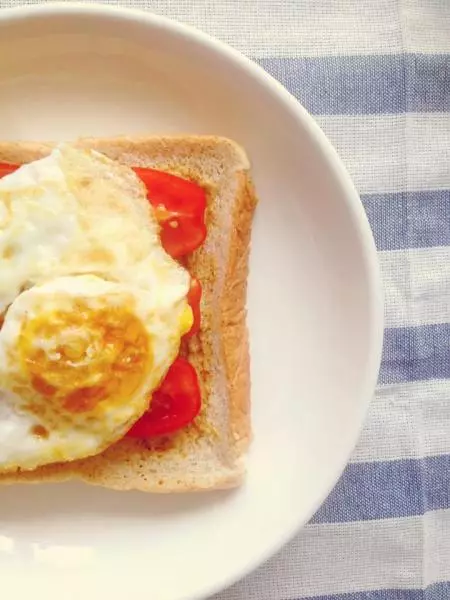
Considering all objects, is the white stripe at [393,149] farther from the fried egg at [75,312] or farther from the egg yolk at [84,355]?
the egg yolk at [84,355]

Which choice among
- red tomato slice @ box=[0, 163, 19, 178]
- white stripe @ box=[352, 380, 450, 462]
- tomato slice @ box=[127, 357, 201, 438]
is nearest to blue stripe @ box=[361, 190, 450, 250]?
white stripe @ box=[352, 380, 450, 462]

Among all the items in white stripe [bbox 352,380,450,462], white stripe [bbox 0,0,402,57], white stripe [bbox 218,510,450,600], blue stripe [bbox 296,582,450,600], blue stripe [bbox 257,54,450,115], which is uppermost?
white stripe [bbox 0,0,402,57]

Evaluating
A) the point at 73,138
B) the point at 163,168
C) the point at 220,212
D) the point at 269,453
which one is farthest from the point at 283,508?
the point at 73,138

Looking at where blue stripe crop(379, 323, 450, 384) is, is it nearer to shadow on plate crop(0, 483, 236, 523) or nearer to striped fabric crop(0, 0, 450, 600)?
striped fabric crop(0, 0, 450, 600)

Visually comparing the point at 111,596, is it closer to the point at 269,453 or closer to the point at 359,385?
the point at 269,453

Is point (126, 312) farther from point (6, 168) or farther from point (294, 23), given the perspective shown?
point (294, 23)

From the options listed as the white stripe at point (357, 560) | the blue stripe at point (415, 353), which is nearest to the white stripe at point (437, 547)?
the white stripe at point (357, 560)
